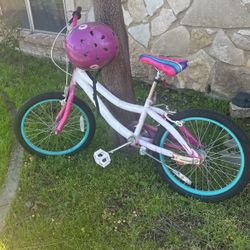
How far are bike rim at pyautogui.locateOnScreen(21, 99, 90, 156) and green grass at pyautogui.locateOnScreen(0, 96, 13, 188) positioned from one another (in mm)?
259

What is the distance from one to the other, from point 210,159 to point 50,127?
145cm

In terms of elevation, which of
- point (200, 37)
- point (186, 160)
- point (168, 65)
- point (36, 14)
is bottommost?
point (36, 14)

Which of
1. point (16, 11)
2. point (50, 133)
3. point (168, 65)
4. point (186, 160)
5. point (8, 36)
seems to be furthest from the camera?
point (16, 11)

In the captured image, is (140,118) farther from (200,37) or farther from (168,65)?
(200,37)

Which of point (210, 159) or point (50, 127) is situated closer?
point (210, 159)

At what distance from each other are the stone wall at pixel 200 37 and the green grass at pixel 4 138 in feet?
4.86

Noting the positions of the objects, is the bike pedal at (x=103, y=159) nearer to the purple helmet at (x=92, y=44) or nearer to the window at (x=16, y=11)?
the purple helmet at (x=92, y=44)

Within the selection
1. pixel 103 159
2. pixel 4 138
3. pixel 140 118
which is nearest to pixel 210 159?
pixel 140 118

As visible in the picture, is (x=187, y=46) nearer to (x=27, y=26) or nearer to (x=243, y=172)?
(x=243, y=172)

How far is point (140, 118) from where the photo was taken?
3.05 metres

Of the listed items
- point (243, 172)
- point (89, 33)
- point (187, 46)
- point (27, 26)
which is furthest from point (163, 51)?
point (27, 26)

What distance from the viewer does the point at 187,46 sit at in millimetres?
4188

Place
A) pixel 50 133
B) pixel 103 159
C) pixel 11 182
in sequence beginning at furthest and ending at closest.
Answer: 1. pixel 50 133
2. pixel 11 182
3. pixel 103 159

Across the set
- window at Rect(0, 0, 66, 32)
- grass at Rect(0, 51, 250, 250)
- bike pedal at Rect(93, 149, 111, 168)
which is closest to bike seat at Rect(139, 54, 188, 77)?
bike pedal at Rect(93, 149, 111, 168)
